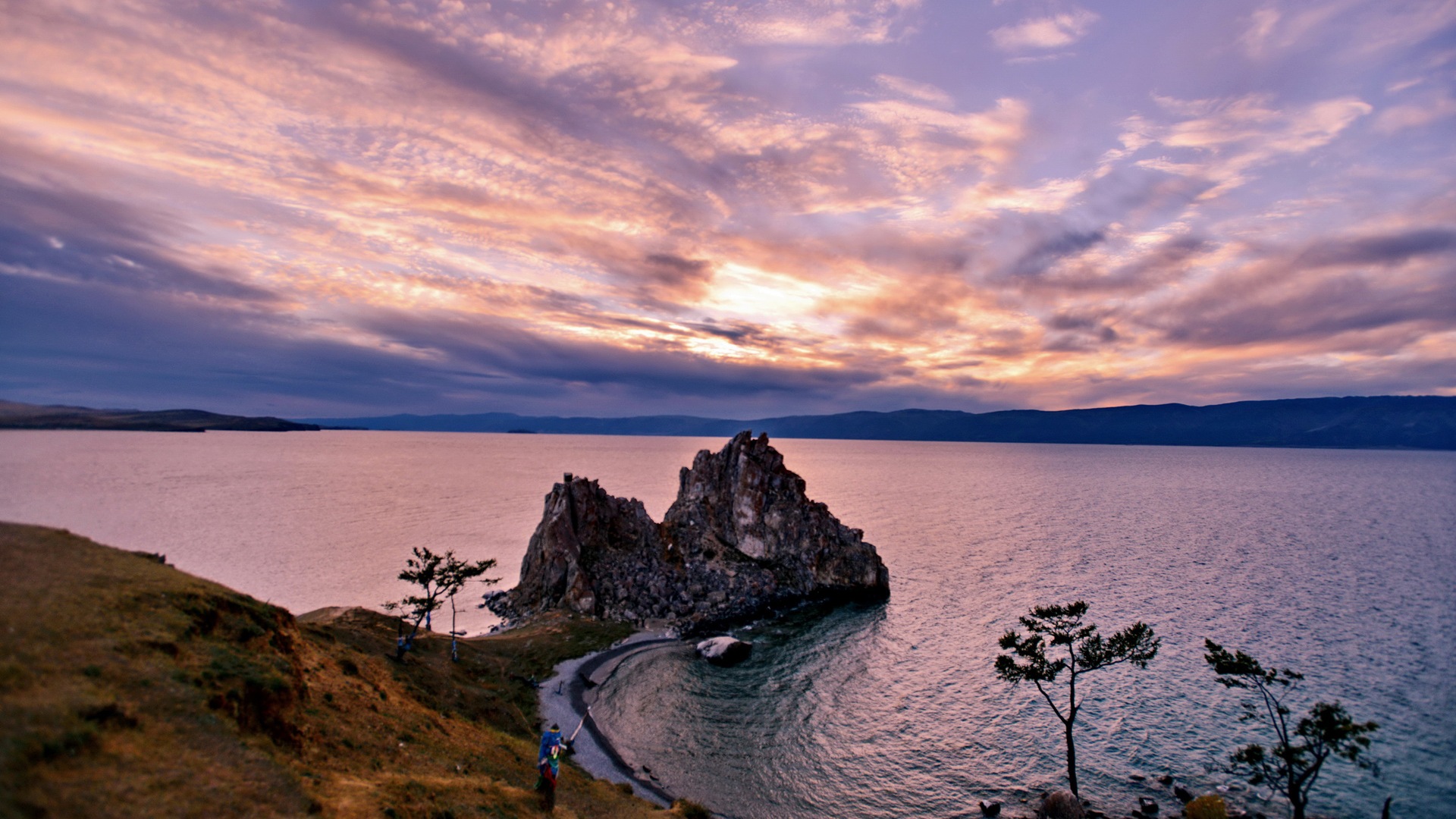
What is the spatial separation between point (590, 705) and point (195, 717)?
4403cm

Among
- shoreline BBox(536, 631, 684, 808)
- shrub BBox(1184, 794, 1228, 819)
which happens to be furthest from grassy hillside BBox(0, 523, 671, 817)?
shrub BBox(1184, 794, 1228, 819)

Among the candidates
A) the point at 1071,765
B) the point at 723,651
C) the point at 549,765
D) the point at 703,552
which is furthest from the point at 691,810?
the point at 703,552

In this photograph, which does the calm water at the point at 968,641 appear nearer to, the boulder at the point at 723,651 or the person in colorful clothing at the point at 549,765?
Result: the boulder at the point at 723,651

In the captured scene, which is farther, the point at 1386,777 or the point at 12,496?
the point at 12,496

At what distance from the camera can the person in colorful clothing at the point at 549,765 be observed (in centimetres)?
2970

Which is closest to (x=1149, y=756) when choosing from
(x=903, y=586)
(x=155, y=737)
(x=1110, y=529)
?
(x=903, y=586)

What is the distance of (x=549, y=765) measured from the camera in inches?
1179

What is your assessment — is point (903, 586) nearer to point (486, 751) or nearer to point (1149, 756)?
point (1149, 756)

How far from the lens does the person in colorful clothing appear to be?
2970cm

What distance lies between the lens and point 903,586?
320 feet

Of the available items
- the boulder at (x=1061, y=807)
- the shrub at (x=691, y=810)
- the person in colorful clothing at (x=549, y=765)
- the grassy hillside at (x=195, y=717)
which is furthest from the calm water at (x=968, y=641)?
the grassy hillside at (x=195, y=717)

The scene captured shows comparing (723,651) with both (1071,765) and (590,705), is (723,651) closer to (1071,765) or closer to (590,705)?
(590,705)

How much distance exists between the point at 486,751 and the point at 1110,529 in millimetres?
156547

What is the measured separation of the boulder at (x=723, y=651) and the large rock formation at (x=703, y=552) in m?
9.24
